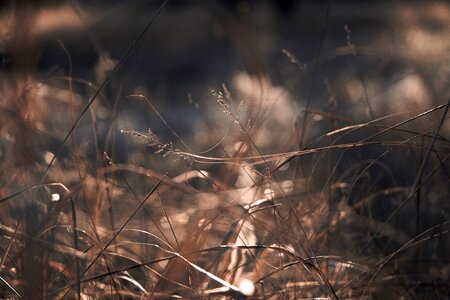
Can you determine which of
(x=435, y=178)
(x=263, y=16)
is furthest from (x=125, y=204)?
(x=263, y=16)

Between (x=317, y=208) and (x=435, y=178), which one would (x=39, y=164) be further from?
(x=435, y=178)

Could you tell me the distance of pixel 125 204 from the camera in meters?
2.70

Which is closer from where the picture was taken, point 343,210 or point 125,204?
point 343,210

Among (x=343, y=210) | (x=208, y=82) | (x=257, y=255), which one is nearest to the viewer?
(x=257, y=255)

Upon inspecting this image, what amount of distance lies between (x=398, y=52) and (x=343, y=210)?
4.42 meters

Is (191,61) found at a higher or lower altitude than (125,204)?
lower

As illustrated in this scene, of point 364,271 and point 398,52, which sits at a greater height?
point 364,271

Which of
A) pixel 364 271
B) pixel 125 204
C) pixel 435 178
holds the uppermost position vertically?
pixel 364 271

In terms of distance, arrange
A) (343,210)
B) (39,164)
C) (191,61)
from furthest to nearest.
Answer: (191,61)
(39,164)
(343,210)

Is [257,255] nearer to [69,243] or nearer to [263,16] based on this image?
[69,243]

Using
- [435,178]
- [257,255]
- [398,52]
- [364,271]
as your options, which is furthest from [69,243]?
[398,52]

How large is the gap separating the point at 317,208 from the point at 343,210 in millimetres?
150

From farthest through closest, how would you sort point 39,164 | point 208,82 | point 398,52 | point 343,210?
point 208,82
point 398,52
point 39,164
point 343,210

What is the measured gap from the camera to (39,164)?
2170mm
